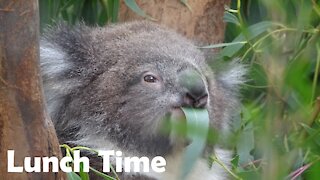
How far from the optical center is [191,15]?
9.70ft

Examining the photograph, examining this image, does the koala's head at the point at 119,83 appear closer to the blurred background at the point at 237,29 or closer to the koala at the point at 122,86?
the koala at the point at 122,86

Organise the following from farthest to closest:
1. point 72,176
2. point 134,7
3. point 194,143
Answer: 1. point 134,7
2. point 72,176
3. point 194,143

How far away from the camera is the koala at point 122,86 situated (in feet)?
7.38

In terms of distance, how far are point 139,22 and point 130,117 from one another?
52 centimetres

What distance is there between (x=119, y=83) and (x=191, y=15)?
742mm

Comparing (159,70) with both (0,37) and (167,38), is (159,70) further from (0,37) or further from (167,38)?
(0,37)

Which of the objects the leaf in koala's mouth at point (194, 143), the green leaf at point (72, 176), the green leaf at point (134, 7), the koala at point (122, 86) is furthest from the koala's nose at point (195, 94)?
the leaf in koala's mouth at point (194, 143)

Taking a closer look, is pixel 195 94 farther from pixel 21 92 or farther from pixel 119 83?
pixel 21 92

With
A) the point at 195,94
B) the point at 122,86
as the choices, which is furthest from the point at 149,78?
the point at 195,94

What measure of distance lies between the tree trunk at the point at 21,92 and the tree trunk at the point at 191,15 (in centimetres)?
143

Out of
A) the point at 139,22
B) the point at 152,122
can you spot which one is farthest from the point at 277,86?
the point at 139,22

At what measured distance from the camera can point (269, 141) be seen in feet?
2.54

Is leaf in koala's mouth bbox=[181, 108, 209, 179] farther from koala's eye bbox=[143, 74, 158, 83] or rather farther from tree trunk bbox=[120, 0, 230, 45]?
tree trunk bbox=[120, 0, 230, 45]

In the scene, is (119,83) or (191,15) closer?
(119,83)
